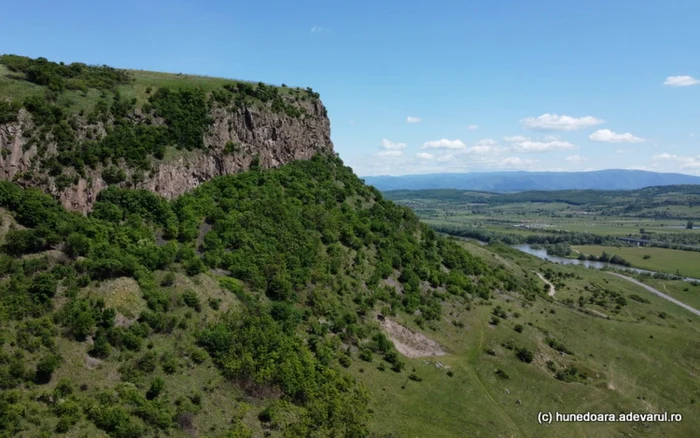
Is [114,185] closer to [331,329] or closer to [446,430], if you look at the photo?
[331,329]

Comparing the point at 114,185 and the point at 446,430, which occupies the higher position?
the point at 114,185

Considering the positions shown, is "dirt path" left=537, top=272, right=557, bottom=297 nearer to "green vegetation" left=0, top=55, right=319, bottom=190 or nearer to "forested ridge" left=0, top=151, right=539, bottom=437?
"forested ridge" left=0, top=151, right=539, bottom=437

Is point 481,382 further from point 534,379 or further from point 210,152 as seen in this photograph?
point 210,152

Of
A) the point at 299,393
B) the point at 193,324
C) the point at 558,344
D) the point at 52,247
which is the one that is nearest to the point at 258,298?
the point at 193,324

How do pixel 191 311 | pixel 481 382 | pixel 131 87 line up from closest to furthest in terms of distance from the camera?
pixel 191 311
pixel 481 382
pixel 131 87

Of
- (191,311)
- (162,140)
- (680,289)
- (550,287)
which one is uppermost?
(162,140)

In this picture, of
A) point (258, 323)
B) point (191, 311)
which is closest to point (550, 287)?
point (258, 323)
